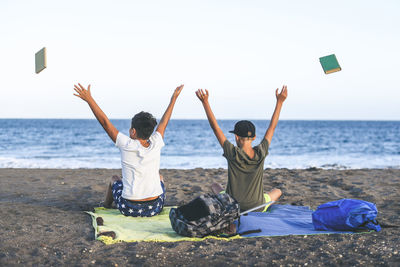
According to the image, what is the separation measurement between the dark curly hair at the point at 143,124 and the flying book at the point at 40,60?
4.31ft

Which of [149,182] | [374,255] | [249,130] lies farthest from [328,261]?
[149,182]

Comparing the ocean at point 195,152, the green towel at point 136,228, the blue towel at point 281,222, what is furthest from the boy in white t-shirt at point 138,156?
the ocean at point 195,152

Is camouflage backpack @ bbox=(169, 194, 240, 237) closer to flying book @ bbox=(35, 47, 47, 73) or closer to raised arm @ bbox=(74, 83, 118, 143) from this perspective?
raised arm @ bbox=(74, 83, 118, 143)

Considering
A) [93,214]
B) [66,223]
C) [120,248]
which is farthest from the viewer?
[93,214]

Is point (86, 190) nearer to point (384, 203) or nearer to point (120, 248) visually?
point (120, 248)

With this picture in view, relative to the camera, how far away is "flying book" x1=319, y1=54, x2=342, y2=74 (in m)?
5.29

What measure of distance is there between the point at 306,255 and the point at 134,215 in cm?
221

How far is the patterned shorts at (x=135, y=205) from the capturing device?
4.73 meters

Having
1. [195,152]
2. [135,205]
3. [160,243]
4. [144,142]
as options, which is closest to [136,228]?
[135,205]

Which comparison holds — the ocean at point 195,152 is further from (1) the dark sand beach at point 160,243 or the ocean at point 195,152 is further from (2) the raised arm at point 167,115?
(2) the raised arm at point 167,115

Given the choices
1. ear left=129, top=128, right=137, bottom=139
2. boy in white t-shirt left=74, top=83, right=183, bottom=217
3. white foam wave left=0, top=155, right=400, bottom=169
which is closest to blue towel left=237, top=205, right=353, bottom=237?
boy in white t-shirt left=74, top=83, right=183, bottom=217

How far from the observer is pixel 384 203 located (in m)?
5.97

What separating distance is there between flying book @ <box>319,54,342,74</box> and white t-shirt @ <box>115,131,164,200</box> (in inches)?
99.5

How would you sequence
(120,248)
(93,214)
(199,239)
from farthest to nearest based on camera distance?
1. (93,214)
2. (199,239)
3. (120,248)
